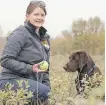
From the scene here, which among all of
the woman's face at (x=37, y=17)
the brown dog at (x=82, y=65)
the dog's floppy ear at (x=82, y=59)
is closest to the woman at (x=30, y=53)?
the woman's face at (x=37, y=17)

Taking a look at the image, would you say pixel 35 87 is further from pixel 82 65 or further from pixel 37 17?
pixel 82 65

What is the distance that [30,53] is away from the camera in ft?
16.5

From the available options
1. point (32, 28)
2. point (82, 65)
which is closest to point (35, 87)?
point (32, 28)

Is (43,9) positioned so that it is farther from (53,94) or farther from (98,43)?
(98,43)

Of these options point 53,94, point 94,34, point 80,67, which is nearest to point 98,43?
point 94,34

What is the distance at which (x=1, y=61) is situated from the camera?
16.1 feet

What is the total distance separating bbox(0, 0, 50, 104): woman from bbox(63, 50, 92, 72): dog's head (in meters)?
1.47

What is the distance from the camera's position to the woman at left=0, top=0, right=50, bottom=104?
4855mm

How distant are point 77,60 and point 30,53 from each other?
212 cm

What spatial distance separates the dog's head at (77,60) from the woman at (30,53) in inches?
58.0

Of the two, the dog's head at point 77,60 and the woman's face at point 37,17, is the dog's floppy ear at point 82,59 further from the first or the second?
the woman's face at point 37,17

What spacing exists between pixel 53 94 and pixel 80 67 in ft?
10.1

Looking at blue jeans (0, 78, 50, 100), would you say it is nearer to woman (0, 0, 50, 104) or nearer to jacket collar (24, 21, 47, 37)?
woman (0, 0, 50, 104)

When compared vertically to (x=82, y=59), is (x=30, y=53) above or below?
above
